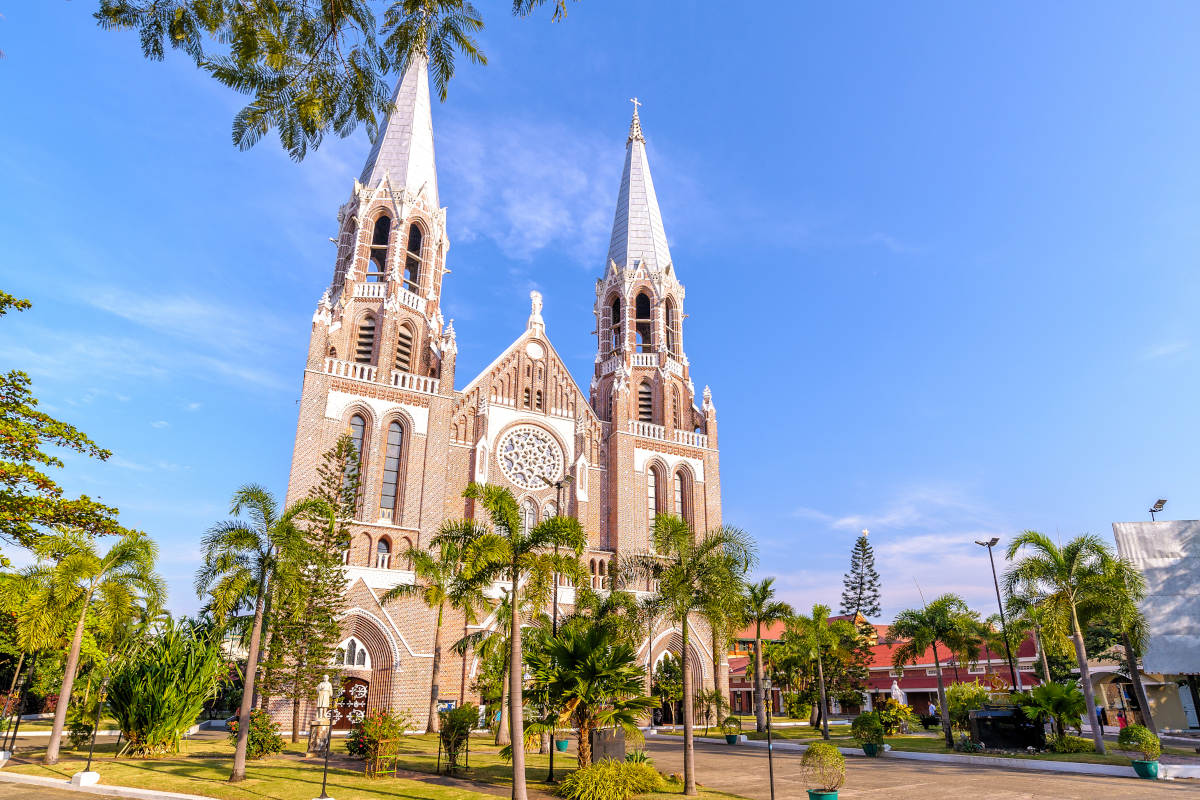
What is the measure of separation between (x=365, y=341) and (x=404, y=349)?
205cm

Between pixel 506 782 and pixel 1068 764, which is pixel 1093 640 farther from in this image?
pixel 506 782

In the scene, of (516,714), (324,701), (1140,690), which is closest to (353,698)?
(324,701)

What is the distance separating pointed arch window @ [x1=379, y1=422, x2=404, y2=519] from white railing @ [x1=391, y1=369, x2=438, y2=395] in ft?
6.42

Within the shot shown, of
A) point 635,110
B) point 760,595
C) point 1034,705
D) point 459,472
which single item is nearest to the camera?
point 1034,705

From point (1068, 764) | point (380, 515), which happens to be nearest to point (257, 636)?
point (380, 515)

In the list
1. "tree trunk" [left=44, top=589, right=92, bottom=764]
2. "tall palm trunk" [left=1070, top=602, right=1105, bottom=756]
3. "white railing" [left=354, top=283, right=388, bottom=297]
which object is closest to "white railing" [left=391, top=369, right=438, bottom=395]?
"white railing" [left=354, top=283, right=388, bottom=297]

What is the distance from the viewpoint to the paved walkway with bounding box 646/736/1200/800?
577 inches

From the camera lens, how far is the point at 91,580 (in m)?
19.3

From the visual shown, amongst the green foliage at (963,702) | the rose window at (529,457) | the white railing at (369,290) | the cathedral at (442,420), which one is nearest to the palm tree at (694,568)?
the cathedral at (442,420)

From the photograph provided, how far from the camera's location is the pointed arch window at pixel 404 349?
37.4 meters

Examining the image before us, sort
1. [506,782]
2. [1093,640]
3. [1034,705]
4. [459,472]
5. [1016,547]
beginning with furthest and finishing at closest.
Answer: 1. [1093,640]
2. [459,472]
3. [1034,705]
4. [1016,547]
5. [506,782]

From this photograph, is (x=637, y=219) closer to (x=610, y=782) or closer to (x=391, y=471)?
(x=391, y=471)

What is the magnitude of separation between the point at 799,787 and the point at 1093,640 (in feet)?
133

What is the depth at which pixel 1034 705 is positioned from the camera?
79.8 ft
